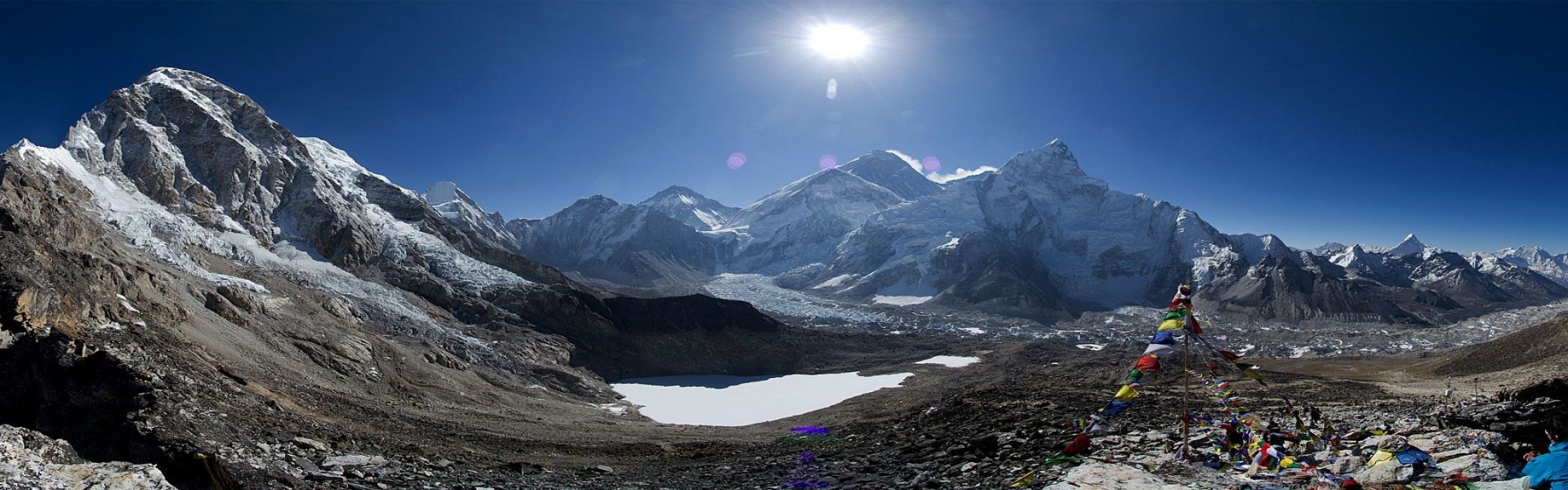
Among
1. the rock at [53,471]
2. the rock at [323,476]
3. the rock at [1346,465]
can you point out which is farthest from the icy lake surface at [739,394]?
the rock at [1346,465]

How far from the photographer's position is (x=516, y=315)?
82750 millimetres

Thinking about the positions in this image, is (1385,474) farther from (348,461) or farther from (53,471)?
(53,471)

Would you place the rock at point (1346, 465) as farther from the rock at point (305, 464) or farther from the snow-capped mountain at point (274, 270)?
the snow-capped mountain at point (274, 270)

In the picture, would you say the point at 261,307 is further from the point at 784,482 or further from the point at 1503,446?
the point at 1503,446

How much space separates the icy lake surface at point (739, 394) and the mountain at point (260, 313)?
15.4 ft

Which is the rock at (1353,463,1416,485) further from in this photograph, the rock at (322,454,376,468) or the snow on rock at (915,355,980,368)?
the snow on rock at (915,355,980,368)

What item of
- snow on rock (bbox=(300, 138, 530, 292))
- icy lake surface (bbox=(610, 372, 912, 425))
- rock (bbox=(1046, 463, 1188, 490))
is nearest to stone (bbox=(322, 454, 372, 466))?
rock (bbox=(1046, 463, 1188, 490))

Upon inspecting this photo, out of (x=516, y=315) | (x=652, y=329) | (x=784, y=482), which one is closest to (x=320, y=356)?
(x=784, y=482)

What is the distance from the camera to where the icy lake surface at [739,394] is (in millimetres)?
58484

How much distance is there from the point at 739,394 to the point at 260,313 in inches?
1662

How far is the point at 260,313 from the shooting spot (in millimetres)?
45188

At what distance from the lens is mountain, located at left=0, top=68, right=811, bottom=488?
1934cm

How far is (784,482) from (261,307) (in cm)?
4689

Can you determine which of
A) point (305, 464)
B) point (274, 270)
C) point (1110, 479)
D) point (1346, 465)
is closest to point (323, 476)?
point (305, 464)
